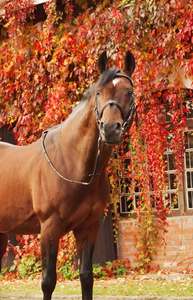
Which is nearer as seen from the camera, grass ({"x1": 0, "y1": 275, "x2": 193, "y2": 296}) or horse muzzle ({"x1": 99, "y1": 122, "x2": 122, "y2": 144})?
horse muzzle ({"x1": 99, "y1": 122, "x2": 122, "y2": 144})

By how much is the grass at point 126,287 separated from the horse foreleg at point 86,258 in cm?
252

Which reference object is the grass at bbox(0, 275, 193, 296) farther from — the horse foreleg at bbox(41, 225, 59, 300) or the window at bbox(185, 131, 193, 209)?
the horse foreleg at bbox(41, 225, 59, 300)

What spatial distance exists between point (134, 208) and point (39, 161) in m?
4.92

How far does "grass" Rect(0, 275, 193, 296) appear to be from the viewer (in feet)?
24.3

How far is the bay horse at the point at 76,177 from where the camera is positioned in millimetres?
4367

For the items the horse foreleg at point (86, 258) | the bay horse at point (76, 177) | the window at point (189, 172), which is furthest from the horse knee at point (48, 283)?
the window at point (189, 172)

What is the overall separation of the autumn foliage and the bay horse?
12.7 feet

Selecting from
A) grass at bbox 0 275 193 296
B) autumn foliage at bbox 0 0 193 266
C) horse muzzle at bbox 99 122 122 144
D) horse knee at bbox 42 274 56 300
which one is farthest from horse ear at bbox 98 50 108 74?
autumn foliage at bbox 0 0 193 266

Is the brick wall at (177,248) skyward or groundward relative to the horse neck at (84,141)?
groundward

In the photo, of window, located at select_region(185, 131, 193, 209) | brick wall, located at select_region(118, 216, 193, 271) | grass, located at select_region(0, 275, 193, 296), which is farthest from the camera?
window, located at select_region(185, 131, 193, 209)

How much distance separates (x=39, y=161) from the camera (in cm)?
502

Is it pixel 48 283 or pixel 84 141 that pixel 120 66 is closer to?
pixel 84 141

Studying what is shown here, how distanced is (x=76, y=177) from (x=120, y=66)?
4.50 metres

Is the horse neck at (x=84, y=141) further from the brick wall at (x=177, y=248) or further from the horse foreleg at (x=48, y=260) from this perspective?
the brick wall at (x=177, y=248)
